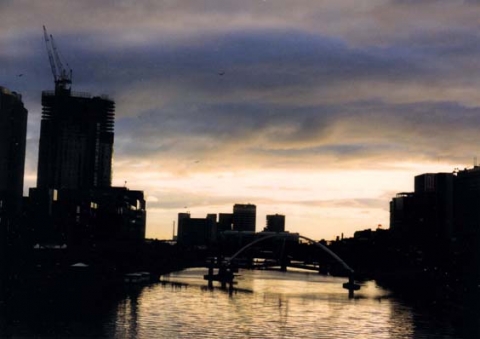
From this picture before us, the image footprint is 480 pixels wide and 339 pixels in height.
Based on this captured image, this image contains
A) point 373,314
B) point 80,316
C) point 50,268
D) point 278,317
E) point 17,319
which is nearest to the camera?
point 17,319

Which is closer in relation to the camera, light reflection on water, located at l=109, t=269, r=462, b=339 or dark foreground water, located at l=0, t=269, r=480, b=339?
dark foreground water, located at l=0, t=269, r=480, b=339

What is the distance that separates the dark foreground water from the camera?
102 meters

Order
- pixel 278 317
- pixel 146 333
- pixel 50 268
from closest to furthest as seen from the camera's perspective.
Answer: pixel 146 333, pixel 278 317, pixel 50 268

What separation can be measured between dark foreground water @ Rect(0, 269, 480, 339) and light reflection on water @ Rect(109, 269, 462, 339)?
13cm

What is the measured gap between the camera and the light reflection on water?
105 m

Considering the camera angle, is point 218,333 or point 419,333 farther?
point 419,333

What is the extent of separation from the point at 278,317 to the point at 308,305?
22858 mm

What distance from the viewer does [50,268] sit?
199m

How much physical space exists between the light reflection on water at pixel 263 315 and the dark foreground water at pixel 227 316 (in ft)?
0.42

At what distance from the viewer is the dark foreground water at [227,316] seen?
102375 mm

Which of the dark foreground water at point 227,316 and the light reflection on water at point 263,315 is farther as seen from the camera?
the light reflection on water at point 263,315

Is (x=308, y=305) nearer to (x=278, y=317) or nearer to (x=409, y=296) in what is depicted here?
(x=278, y=317)

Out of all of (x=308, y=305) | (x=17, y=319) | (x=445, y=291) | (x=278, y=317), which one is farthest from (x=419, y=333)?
(x=445, y=291)

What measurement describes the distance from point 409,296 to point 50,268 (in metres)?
89.3
